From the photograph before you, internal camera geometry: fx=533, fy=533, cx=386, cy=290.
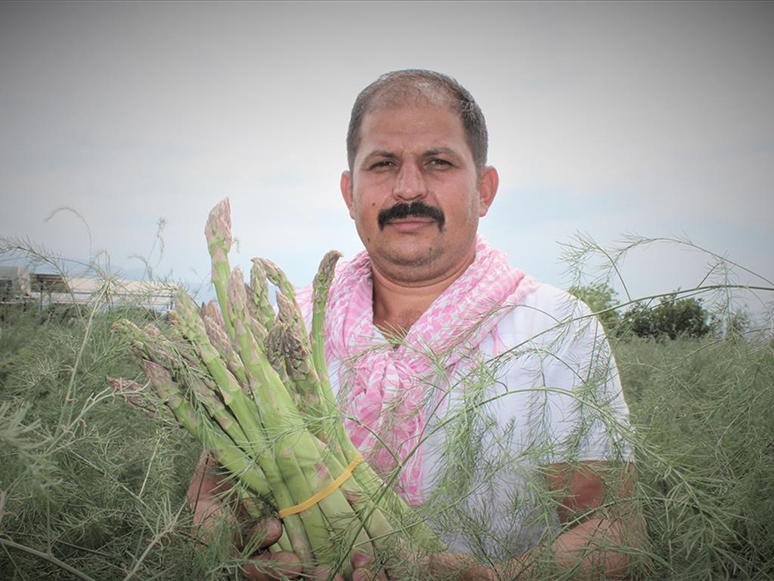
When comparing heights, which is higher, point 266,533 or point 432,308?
point 432,308

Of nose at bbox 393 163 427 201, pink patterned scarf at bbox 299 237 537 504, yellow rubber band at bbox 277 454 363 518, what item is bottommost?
yellow rubber band at bbox 277 454 363 518

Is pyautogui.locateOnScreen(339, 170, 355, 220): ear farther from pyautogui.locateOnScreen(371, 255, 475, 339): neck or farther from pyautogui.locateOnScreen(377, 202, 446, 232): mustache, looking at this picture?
pyautogui.locateOnScreen(377, 202, 446, 232): mustache

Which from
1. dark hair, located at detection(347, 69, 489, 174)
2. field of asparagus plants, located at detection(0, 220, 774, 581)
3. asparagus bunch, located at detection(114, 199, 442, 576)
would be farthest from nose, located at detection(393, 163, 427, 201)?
asparagus bunch, located at detection(114, 199, 442, 576)

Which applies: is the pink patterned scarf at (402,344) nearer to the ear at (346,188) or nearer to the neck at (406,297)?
the neck at (406,297)

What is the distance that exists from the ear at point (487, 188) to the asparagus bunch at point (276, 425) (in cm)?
157

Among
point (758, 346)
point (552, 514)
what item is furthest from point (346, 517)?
point (758, 346)

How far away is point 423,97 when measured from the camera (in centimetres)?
253

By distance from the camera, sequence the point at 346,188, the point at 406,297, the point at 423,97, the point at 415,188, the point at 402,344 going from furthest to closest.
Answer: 1. the point at 346,188
2. the point at 406,297
3. the point at 423,97
4. the point at 415,188
5. the point at 402,344

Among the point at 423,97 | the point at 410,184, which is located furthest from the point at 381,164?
the point at 423,97

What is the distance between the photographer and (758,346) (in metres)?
1.59

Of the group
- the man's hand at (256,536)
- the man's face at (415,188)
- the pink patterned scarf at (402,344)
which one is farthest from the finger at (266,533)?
the man's face at (415,188)

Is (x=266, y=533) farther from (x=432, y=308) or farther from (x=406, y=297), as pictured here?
(x=406, y=297)

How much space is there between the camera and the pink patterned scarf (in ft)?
6.08

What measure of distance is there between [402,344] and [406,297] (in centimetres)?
90
